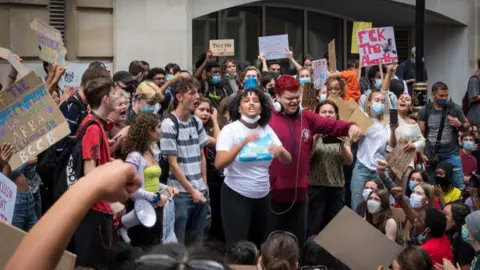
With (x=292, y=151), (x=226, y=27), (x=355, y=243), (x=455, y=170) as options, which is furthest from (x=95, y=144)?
(x=226, y=27)

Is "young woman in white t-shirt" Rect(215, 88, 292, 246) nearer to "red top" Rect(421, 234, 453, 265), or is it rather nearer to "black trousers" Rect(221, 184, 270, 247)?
"black trousers" Rect(221, 184, 270, 247)

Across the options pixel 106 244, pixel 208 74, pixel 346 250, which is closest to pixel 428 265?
→ pixel 346 250

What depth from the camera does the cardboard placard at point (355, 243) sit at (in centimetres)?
592

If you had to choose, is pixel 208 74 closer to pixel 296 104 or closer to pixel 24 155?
pixel 296 104

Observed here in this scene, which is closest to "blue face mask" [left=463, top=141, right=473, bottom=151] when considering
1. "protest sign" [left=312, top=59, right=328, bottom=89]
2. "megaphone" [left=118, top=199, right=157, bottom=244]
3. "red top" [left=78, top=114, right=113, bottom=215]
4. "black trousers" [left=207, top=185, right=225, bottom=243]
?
"protest sign" [left=312, top=59, right=328, bottom=89]

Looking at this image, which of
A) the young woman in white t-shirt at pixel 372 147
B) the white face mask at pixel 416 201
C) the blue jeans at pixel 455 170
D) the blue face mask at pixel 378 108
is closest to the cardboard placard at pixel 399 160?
the young woman in white t-shirt at pixel 372 147

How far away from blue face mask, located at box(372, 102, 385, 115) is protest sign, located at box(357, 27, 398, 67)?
2.61 metres

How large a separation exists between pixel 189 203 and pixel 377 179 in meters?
2.07

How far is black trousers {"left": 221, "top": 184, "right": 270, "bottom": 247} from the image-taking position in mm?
7156

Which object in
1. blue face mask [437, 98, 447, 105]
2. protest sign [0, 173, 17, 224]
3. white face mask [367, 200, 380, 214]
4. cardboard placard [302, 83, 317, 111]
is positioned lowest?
white face mask [367, 200, 380, 214]

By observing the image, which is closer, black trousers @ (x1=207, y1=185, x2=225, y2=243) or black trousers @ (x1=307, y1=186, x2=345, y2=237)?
black trousers @ (x1=307, y1=186, x2=345, y2=237)

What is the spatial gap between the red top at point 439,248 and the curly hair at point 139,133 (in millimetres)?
2225

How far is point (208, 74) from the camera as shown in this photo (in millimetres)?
11414

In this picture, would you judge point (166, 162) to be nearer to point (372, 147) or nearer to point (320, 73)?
point (372, 147)
